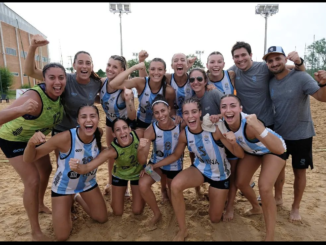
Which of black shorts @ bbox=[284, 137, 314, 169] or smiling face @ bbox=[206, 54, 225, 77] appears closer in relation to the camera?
black shorts @ bbox=[284, 137, 314, 169]

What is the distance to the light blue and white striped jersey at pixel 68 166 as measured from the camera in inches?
129

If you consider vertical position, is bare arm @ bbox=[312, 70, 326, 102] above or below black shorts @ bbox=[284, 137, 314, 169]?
above

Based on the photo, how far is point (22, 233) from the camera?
3463 millimetres

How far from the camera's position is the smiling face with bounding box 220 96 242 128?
3.08m

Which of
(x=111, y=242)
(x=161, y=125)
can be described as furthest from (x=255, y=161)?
(x=111, y=242)

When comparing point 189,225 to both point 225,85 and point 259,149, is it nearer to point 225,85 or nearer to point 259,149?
point 259,149

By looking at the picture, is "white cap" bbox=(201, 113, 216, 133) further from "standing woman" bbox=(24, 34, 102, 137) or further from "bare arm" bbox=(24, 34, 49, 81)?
"bare arm" bbox=(24, 34, 49, 81)

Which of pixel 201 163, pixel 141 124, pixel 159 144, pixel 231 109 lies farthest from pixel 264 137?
pixel 141 124

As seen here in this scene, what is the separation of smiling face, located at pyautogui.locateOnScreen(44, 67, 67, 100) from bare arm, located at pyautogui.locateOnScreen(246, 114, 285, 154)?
245 cm

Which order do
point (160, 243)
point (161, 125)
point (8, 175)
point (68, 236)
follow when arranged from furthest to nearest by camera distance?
point (8, 175) → point (161, 125) → point (68, 236) → point (160, 243)

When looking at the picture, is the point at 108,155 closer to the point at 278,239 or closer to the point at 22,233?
the point at 22,233

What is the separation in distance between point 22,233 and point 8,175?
9.78 feet

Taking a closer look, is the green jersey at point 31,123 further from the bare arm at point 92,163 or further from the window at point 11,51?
the window at point 11,51

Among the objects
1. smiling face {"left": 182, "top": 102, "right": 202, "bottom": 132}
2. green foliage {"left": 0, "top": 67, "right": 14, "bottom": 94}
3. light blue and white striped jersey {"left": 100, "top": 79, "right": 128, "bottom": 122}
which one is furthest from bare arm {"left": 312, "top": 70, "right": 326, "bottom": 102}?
green foliage {"left": 0, "top": 67, "right": 14, "bottom": 94}
